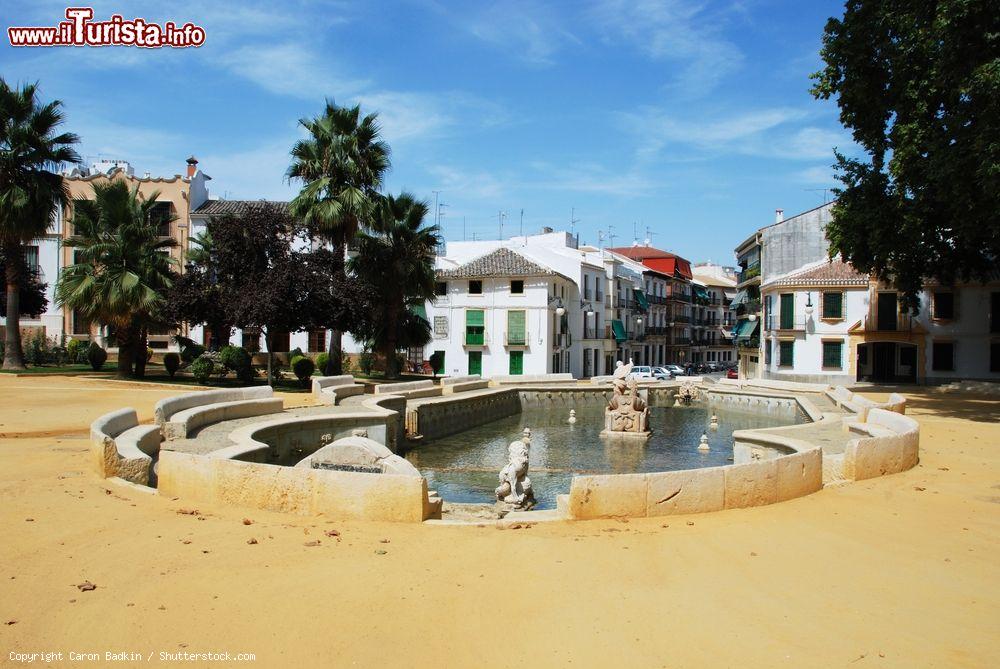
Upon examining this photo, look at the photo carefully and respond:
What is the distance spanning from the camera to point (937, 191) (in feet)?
77.6

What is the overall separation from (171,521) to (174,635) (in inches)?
130

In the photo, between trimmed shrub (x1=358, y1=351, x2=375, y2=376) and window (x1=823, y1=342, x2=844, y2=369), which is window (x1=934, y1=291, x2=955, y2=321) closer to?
window (x1=823, y1=342, x2=844, y2=369)

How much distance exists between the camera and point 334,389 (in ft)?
81.5

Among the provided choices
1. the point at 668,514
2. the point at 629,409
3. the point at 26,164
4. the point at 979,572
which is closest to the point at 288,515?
the point at 668,514

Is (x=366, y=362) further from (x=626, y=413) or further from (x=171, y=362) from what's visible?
(x=626, y=413)

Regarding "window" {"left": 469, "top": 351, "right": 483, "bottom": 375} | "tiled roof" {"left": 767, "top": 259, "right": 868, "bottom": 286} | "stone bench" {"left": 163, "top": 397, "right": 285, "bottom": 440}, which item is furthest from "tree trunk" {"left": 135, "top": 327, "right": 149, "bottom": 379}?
"tiled roof" {"left": 767, "top": 259, "right": 868, "bottom": 286}

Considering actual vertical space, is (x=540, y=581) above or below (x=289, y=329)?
below

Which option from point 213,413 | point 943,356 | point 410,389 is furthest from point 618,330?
point 213,413

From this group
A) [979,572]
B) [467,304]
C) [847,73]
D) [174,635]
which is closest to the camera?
[174,635]

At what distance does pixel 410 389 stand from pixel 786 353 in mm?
26804

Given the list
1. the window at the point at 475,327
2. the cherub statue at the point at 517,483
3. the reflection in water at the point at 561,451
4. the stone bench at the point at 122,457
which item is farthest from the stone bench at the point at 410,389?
the window at the point at 475,327

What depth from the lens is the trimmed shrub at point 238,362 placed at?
29719mm

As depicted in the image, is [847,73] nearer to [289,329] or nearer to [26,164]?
[289,329]

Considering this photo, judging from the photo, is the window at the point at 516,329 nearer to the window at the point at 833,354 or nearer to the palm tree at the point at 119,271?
the window at the point at 833,354
